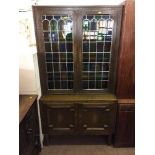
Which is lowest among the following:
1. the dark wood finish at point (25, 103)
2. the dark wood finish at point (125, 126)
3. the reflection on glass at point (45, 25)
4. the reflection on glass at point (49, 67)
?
the dark wood finish at point (125, 126)

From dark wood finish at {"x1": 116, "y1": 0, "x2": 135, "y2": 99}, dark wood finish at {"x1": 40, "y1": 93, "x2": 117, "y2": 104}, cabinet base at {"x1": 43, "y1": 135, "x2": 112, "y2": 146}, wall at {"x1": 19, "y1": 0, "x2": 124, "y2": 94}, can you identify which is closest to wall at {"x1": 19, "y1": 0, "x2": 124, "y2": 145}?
wall at {"x1": 19, "y1": 0, "x2": 124, "y2": 94}

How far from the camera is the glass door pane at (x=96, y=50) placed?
2205 millimetres

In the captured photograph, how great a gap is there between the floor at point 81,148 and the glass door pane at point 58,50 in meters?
0.80

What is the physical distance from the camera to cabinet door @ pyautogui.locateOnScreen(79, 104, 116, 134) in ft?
7.60

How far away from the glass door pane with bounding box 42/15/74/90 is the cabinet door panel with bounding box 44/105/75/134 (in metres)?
0.30

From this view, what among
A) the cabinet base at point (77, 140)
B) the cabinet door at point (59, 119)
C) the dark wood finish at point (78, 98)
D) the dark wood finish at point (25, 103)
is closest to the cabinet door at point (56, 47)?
the dark wood finish at point (78, 98)

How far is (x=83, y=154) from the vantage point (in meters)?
2.31

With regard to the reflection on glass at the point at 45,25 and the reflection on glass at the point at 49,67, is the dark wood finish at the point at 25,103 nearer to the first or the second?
the reflection on glass at the point at 49,67

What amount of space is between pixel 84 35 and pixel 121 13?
1.69 feet

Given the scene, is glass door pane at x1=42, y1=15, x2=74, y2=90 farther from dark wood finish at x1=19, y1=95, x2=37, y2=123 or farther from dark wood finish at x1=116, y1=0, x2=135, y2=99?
dark wood finish at x1=116, y1=0, x2=135, y2=99
